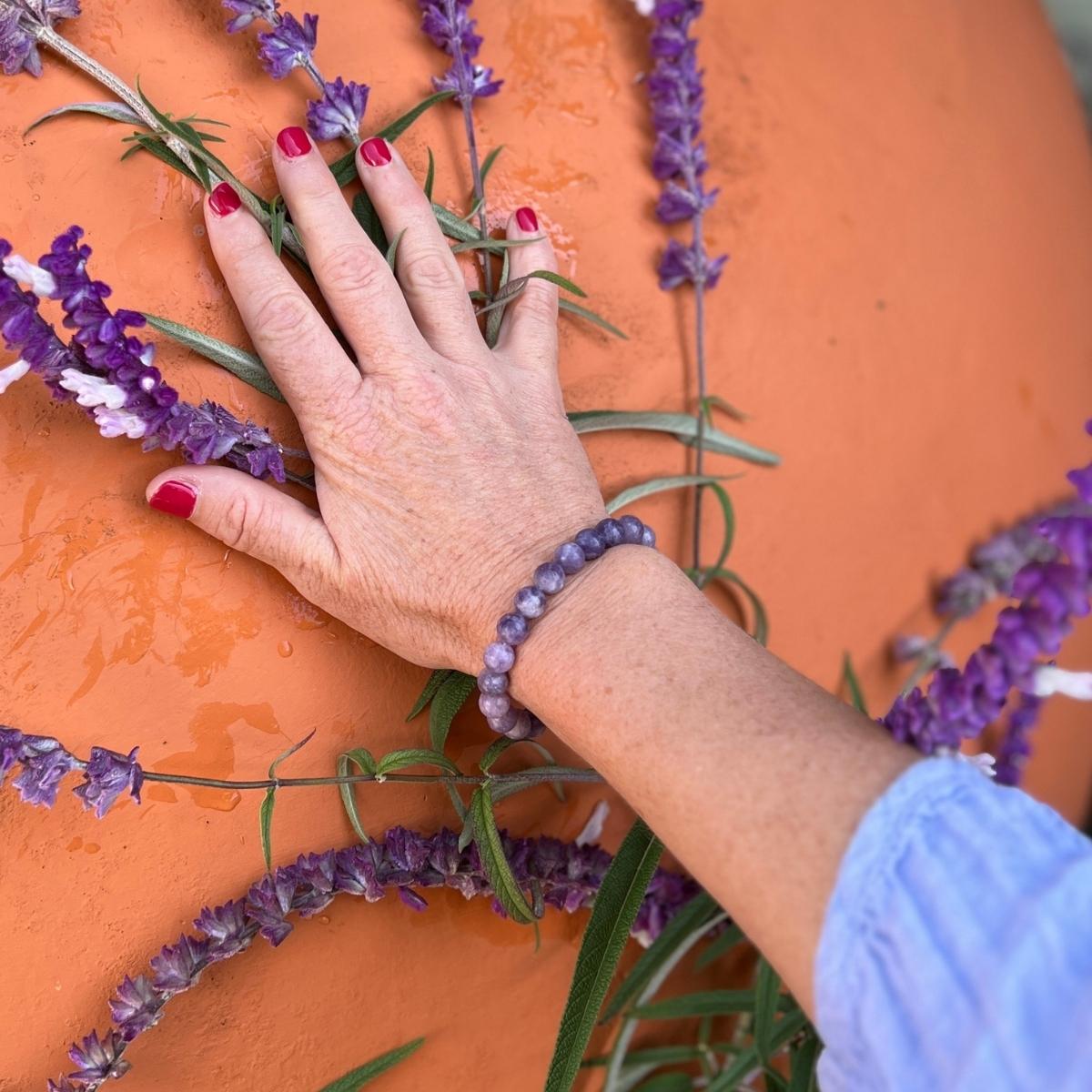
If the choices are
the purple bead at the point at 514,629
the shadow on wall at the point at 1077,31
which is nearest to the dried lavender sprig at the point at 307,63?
the purple bead at the point at 514,629

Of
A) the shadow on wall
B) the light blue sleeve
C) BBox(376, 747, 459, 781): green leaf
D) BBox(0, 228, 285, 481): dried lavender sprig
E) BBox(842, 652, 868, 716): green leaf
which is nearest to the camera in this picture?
the light blue sleeve

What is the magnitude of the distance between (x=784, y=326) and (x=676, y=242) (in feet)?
0.49

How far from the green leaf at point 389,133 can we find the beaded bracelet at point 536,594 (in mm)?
314

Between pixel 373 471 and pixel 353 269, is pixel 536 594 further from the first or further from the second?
pixel 353 269

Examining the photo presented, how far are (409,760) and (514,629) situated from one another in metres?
0.13

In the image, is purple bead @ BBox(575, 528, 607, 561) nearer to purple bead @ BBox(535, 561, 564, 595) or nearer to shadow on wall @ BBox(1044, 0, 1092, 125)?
purple bead @ BBox(535, 561, 564, 595)

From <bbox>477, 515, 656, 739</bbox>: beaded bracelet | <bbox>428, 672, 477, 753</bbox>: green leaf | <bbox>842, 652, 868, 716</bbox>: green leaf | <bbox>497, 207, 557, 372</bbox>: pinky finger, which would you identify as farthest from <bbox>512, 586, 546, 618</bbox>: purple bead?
<bbox>842, 652, 868, 716</bbox>: green leaf

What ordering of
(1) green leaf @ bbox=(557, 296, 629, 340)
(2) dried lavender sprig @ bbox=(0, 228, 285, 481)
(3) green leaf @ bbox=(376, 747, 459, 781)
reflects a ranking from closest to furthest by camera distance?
(2) dried lavender sprig @ bbox=(0, 228, 285, 481), (3) green leaf @ bbox=(376, 747, 459, 781), (1) green leaf @ bbox=(557, 296, 629, 340)

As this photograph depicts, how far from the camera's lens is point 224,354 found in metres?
0.61

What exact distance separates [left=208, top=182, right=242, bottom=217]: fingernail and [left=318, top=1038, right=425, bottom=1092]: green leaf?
59cm

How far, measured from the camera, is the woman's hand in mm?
600

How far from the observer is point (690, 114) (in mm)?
805

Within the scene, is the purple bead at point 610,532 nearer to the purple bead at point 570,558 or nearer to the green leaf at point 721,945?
the purple bead at point 570,558

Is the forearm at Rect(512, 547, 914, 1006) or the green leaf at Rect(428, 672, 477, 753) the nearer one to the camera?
the forearm at Rect(512, 547, 914, 1006)
